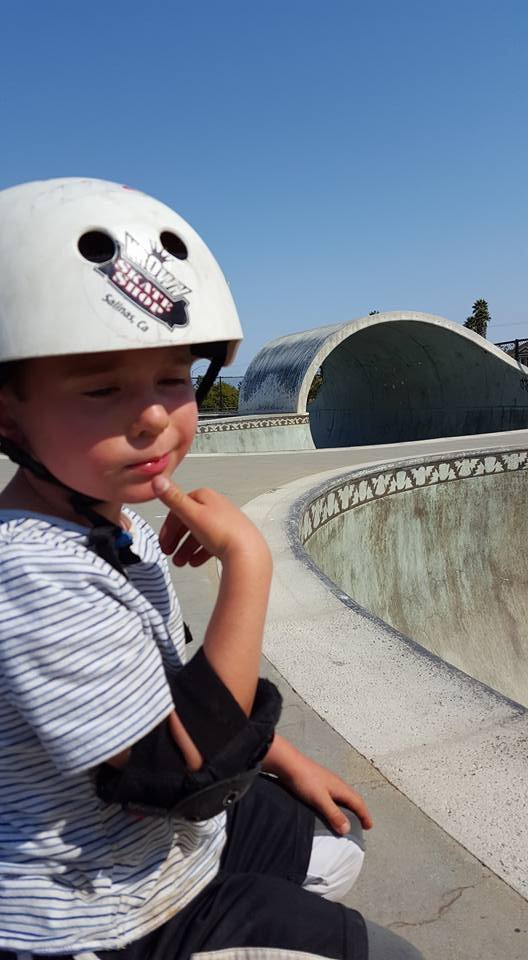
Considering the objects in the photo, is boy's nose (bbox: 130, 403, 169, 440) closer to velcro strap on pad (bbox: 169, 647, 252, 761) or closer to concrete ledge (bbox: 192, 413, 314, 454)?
velcro strap on pad (bbox: 169, 647, 252, 761)

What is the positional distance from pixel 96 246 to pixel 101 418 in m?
0.29

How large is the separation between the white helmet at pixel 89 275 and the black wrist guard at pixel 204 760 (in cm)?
49

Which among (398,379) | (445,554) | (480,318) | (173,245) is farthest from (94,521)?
(480,318)

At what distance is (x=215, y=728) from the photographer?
1001 mm

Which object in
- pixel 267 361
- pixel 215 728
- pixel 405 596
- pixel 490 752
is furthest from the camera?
pixel 267 361

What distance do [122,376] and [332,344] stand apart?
19975 millimetres

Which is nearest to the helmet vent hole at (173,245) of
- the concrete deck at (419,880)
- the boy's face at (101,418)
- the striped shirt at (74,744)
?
the boy's face at (101,418)

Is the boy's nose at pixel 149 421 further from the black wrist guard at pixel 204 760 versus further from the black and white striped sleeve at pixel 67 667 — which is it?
the black wrist guard at pixel 204 760

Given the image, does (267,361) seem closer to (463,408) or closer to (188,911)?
(463,408)

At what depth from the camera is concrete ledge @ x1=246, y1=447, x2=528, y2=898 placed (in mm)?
1852

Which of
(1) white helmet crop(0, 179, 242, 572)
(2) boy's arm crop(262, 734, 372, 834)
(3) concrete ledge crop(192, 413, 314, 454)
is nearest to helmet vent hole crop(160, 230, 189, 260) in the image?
(1) white helmet crop(0, 179, 242, 572)

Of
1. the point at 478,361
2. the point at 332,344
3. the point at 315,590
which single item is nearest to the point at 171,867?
the point at 315,590

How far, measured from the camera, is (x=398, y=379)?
84.3ft

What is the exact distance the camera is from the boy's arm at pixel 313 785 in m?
1.45
